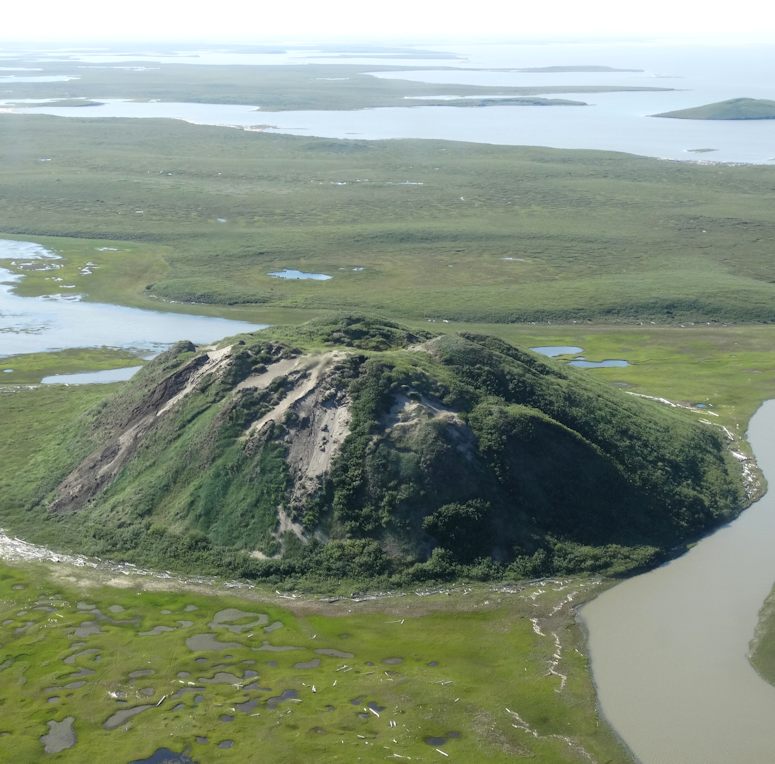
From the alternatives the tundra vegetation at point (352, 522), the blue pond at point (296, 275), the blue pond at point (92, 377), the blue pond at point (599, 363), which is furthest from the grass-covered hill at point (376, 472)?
the blue pond at point (296, 275)

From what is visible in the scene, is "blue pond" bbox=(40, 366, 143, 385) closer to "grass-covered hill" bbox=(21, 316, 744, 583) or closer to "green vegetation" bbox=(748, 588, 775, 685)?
"grass-covered hill" bbox=(21, 316, 744, 583)

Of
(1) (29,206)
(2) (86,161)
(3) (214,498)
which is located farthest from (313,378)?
(2) (86,161)

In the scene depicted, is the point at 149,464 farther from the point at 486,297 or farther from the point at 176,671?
the point at 486,297

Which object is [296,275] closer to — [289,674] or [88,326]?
[88,326]

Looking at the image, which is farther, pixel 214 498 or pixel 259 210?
pixel 259 210

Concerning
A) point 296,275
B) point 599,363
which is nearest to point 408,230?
point 296,275

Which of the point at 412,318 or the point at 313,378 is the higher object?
the point at 313,378

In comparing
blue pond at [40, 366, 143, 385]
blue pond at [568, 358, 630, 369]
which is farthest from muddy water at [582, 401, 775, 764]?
blue pond at [40, 366, 143, 385]
